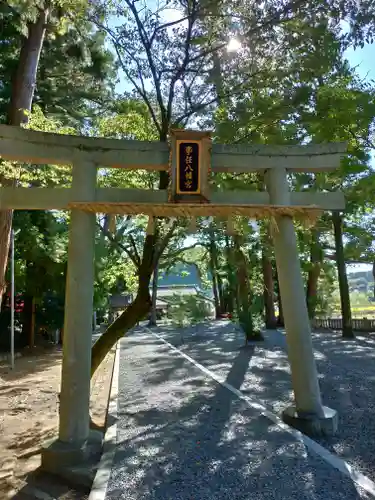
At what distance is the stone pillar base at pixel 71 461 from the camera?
438 cm

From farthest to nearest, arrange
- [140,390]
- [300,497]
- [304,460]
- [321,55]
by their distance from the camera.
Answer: [140,390] < [321,55] < [304,460] < [300,497]

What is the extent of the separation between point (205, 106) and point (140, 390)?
5.96 meters

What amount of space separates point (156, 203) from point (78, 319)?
1.76 meters

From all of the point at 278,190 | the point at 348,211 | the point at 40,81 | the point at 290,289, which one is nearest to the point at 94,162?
the point at 278,190

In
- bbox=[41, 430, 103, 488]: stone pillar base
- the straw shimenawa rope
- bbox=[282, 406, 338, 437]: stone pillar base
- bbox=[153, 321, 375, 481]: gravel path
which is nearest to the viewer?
bbox=[41, 430, 103, 488]: stone pillar base

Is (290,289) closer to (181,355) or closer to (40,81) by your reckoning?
(181,355)

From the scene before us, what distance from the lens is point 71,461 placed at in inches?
181

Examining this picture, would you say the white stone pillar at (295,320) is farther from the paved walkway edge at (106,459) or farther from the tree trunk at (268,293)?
the tree trunk at (268,293)

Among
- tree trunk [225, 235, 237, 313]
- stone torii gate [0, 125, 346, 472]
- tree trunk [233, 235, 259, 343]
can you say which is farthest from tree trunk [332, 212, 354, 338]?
stone torii gate [0, 125, 346, 472]

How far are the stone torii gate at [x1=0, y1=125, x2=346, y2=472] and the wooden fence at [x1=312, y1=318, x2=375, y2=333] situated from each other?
15.8m

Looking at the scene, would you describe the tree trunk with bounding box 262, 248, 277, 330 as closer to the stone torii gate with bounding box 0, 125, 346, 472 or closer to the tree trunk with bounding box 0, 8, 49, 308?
the tree trunk with bounding box 0, 8, 49, 308

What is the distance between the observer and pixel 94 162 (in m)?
5.36

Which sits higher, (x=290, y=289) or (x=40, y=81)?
(x=40, y=81)

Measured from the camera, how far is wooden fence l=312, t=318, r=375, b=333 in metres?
19.8
